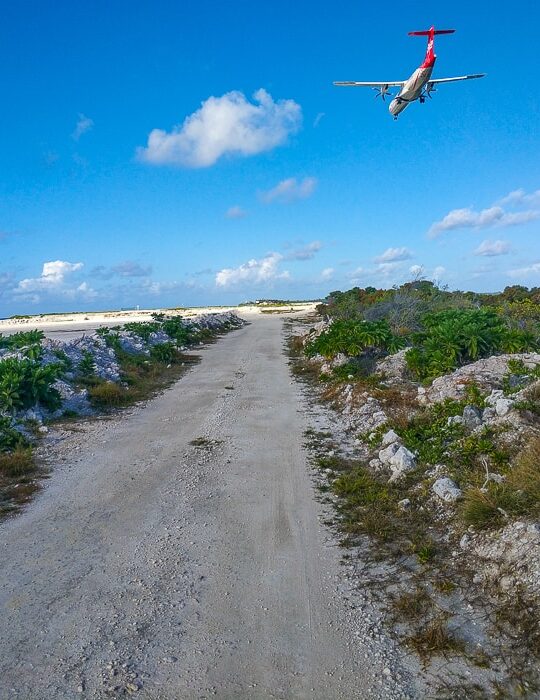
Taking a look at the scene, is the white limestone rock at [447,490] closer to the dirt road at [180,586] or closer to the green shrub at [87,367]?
the dirt road at [180,586]

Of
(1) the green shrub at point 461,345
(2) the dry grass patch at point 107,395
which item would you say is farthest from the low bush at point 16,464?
(1) the green shrub at point 461,345

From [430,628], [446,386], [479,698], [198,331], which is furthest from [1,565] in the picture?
[198,331]

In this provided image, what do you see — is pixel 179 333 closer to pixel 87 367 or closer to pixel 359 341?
pixel 87 367

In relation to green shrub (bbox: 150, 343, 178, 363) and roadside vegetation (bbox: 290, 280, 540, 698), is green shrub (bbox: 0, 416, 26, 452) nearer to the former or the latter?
roadside vegetation (bbox: 290, 280, 540, 698)

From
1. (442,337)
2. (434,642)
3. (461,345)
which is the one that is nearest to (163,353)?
(442,337)

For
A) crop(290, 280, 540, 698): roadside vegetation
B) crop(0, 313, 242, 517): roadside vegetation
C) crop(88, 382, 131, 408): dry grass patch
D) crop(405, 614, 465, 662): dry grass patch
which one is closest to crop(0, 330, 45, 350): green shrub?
crop(0, 313, 242, 517): roadside vegetation

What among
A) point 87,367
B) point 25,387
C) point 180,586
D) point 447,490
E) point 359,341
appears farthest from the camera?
point 359,341
